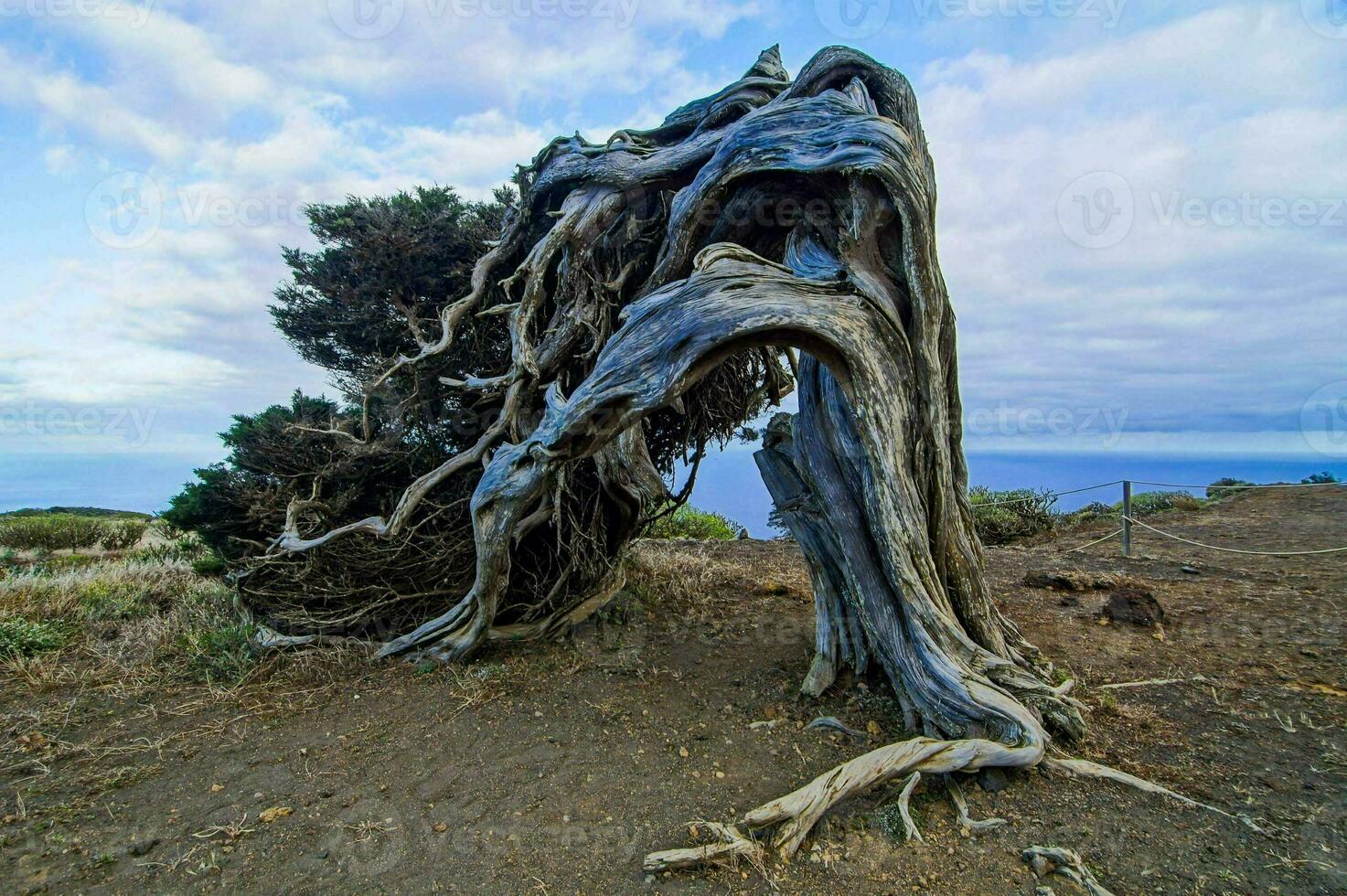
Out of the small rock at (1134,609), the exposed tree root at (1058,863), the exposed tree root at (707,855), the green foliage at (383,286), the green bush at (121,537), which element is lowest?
the exposed tree root at (707,855)

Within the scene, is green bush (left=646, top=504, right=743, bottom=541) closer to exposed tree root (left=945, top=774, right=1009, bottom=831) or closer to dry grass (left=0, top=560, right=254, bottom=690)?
dry grass (left=0, top=560, right=254, bottom=690)

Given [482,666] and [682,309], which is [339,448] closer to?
[482,666]

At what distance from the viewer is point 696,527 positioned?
1195cm

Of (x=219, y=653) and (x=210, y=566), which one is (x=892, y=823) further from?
(x=210, y=566)

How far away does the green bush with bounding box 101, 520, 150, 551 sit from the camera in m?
11.1

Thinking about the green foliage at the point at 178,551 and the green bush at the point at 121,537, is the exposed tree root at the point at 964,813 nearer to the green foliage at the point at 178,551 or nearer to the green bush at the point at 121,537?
the green foliage at the point at 178,551

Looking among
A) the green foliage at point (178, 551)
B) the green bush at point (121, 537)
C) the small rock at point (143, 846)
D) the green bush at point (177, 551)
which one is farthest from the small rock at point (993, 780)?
the green bush at point (121, 537)

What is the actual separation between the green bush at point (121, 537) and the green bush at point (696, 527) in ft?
30.0

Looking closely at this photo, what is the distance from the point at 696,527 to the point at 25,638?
8.83 meters

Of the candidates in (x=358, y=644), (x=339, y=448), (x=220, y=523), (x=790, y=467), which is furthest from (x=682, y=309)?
(x=220, y=523)

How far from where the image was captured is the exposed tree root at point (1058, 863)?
8.44ft

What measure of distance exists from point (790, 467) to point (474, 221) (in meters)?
4.16

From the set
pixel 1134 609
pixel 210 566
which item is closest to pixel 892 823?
pixel 1134 609

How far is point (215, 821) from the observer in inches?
123
